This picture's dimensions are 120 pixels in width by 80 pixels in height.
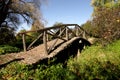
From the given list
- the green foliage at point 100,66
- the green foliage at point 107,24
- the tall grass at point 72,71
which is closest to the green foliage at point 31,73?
the tall grass at point 72,71

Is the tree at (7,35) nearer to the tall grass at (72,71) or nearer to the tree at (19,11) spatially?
the tree at (19,11)

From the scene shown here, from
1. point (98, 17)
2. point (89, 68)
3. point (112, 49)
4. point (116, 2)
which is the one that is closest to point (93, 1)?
point (116, 2)

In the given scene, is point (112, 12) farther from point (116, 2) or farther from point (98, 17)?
point (116, 2)

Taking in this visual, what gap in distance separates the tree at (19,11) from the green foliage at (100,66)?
19.4 metres

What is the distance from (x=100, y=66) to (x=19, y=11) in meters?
23.3

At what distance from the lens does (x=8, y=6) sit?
109ft

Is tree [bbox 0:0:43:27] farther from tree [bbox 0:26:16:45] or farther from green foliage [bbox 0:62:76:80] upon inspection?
green foliage [bbox 0:62:76:80]

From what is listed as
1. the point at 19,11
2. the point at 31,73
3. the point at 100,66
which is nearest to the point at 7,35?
the point at 19,11

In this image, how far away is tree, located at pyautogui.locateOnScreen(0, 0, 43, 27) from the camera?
3319 centimetres

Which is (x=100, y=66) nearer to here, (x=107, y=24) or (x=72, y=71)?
(x=72, y=71)

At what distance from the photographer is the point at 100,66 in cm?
1252

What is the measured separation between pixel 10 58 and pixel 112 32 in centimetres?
908

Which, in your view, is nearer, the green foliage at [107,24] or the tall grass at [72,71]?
the tall grass at [72,71]

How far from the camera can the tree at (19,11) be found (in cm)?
3319
